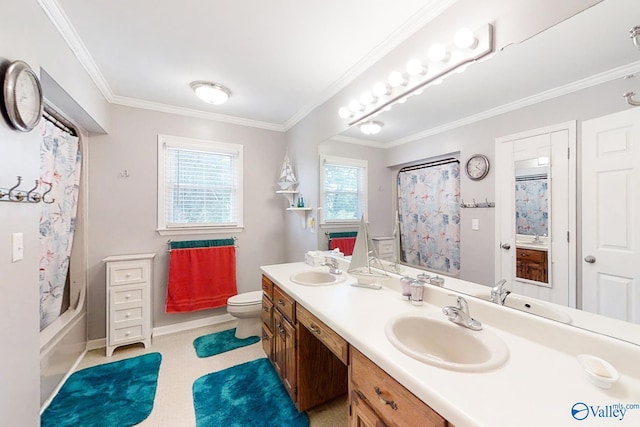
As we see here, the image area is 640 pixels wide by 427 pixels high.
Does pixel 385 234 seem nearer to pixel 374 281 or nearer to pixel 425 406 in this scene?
pixel 374 281

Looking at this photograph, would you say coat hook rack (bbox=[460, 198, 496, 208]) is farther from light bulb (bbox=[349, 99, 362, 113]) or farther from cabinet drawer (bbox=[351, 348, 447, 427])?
light bulb (bbox=[349, 99, 362, 113])

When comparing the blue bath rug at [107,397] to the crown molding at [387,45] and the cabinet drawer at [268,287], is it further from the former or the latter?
the crown molding at [387,45]

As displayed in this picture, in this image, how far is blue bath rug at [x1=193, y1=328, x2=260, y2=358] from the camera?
2309 millimetres

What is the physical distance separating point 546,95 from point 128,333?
3.39 m

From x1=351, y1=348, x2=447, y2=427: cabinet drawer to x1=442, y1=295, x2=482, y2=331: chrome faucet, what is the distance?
457mm

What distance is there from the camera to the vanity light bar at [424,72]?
116 cm

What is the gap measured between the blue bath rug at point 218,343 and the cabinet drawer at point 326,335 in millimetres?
1282

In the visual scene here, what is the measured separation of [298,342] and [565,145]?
163cm

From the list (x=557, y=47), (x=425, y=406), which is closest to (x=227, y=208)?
(x=425, y=406)

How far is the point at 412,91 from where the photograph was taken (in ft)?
4.97

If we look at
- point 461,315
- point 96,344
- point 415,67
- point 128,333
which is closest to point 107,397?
point 128,333

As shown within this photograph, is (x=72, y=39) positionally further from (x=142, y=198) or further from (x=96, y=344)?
(x=96, y=344)

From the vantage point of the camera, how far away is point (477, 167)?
128 centimetres

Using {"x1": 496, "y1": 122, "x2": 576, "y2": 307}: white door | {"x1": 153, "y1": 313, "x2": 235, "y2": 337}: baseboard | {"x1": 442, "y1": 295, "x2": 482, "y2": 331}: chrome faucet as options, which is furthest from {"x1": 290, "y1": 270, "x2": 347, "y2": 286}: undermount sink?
{"x1": 153, "y1": 313, "x2": 235, "y2": 337}: baseboard
